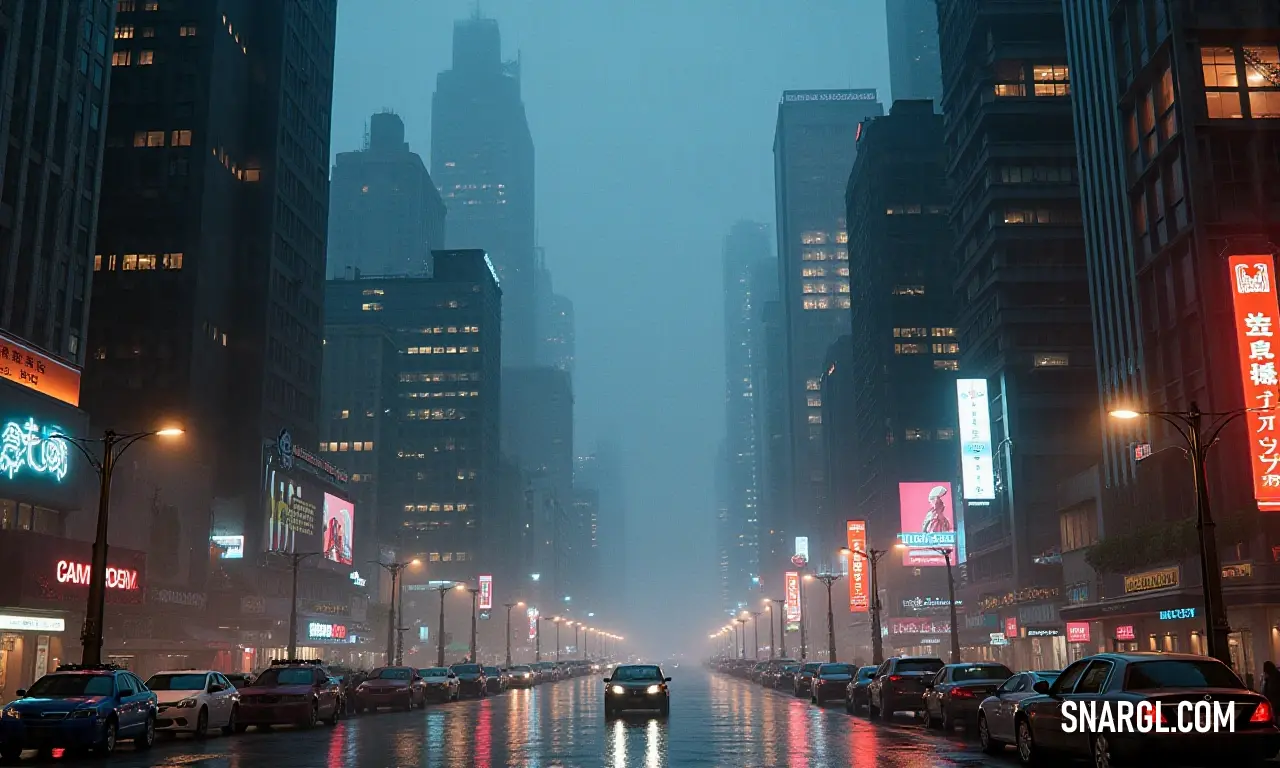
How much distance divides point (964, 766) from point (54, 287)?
190 feet

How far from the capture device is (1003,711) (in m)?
24.5

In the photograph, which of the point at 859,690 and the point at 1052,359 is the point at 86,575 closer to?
the point at 859,690

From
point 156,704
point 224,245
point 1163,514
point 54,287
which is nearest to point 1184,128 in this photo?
point 1163,514

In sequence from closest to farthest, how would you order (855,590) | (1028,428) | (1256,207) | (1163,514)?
(1256,207)
(1163,514)
(1028,428)
(855,590)

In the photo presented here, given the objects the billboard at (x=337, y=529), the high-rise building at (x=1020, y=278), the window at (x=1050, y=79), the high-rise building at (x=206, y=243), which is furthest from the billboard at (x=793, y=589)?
the window at (x=1050, y=79)

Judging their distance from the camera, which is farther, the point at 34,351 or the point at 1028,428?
the point at 1028,428

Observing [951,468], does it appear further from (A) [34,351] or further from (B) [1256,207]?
(A) [34,351]

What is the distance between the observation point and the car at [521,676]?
86.6 m

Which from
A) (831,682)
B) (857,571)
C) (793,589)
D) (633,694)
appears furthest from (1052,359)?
(793,589)

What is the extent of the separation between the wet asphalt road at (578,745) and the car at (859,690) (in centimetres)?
130

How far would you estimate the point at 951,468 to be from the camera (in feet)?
593

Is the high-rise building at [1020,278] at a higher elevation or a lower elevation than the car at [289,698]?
higher

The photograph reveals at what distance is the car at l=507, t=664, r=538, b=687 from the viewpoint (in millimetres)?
86625

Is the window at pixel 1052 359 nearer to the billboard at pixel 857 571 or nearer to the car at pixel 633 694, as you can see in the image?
the billboard at pixel 857 571
